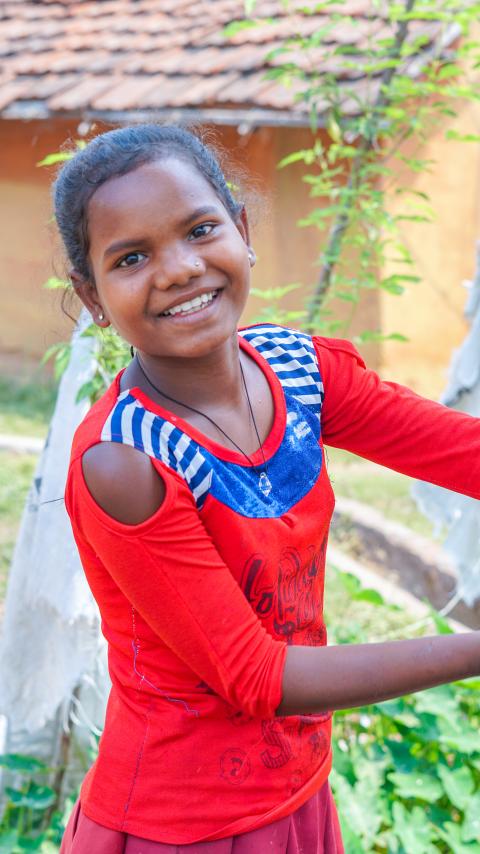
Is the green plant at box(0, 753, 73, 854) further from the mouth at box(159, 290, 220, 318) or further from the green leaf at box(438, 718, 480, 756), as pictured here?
the mouth at box(159, 290, 220, 318)

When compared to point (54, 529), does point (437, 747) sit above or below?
below

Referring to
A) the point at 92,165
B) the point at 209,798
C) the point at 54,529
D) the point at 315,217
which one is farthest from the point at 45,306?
the point at 315,217

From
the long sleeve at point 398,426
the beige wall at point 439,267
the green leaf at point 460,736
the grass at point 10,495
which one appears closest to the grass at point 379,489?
the beige wall at point 439,267

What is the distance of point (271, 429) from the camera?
1.47 metres

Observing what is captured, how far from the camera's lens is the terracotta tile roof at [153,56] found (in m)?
6.28

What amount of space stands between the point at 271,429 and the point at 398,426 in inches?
8.8

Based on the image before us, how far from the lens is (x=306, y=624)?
1.47 meters

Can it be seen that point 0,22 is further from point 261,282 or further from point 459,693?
point 459,693

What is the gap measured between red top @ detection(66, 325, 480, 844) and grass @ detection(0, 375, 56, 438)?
569cm

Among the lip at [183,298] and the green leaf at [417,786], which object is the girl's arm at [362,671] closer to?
the lip at [183,298]

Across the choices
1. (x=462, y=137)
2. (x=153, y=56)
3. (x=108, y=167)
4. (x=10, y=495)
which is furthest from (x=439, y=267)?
(x=108, y=167)

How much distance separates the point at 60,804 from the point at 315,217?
191cm

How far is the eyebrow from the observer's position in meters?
1.30

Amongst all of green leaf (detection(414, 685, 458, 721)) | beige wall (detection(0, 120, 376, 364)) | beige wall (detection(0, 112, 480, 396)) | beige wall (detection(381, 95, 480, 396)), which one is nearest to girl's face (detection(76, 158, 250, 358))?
green leaf (detection(414, 685, 458, 721))
